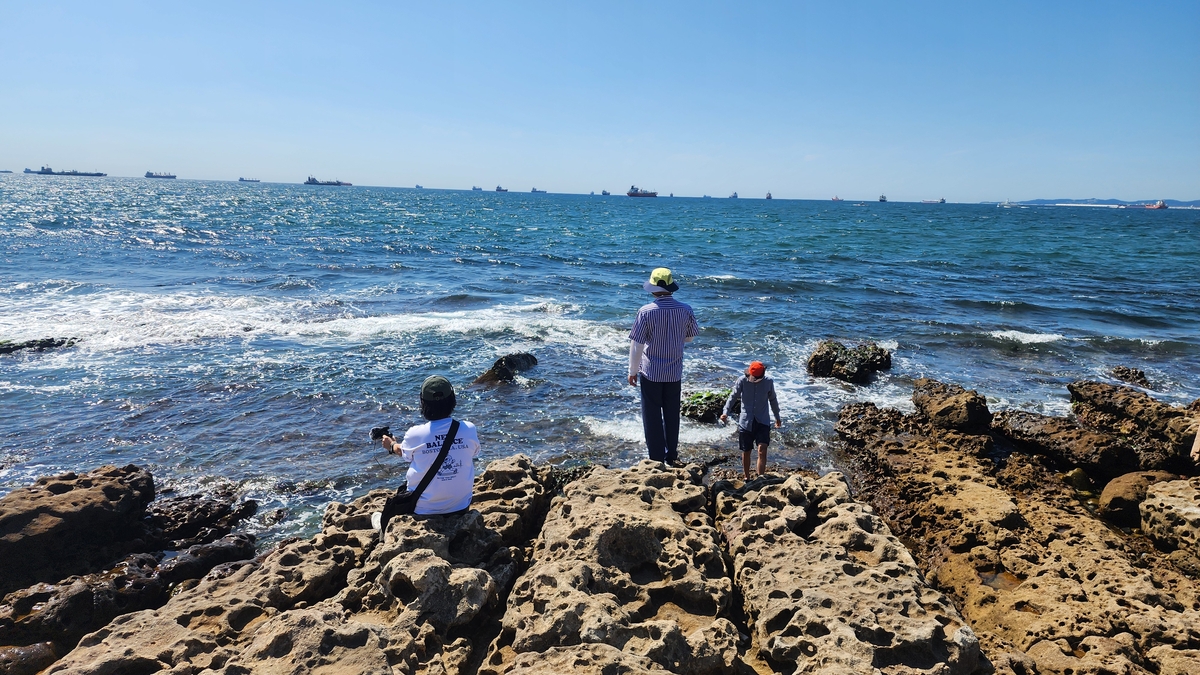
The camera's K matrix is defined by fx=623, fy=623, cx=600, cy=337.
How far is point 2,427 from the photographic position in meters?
10.5

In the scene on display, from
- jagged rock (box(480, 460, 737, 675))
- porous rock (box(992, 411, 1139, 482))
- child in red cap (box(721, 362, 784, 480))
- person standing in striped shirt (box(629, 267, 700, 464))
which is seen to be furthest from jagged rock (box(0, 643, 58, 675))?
porous rock (box(992, 411, 1139, 482))

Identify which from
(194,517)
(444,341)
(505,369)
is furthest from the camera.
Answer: (444,341)

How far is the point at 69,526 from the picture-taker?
21.8ft

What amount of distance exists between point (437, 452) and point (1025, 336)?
1915cm

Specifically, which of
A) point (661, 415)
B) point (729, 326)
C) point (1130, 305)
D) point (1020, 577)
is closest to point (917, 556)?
point (1020, 577)

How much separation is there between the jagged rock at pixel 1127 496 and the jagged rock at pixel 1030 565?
41 cm

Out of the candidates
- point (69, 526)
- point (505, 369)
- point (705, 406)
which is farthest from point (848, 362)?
point (69, 526)

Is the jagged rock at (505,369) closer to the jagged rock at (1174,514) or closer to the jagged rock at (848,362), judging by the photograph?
the jagged rock at (848,362)

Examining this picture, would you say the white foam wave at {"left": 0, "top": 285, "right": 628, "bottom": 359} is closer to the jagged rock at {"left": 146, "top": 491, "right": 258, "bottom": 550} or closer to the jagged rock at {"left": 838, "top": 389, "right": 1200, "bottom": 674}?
the jagged rock at {"left": 146, "top": 491, "right": 258, "bottom": 550}

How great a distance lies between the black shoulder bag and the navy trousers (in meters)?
3.05

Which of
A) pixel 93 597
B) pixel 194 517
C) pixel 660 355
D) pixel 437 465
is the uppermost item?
pixel 660 355

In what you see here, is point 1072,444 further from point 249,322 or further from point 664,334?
point 249,322

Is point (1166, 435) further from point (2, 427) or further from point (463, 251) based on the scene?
point (463, 251)

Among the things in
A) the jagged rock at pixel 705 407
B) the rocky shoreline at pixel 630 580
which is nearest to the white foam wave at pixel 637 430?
the jagged rock at pixel 705 407
